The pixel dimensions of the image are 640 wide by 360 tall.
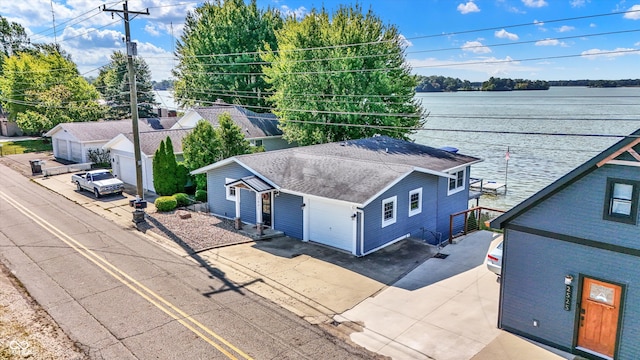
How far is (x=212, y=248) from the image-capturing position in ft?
62.2

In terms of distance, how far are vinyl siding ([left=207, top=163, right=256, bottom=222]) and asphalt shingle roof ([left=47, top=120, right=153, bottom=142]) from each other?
58.4 ft

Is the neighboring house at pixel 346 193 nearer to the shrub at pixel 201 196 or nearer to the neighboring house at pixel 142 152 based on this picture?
the shrub at pixel 201 196

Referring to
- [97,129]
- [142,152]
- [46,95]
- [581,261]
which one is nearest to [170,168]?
[142,152]

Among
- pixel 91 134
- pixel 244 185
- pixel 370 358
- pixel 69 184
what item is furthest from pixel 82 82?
pixel 370 358

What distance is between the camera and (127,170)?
32.0m

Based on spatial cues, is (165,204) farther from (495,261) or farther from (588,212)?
(588,212)

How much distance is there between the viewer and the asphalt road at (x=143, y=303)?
441 inches

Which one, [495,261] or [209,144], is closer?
[495,261]

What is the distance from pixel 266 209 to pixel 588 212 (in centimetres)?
1456

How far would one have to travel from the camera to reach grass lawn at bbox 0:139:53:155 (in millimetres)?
46519

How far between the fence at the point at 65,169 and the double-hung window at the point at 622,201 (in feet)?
121

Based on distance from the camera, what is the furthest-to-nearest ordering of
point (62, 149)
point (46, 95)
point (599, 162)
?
point (46, 95)
point (62, 149)
point (599, 162)

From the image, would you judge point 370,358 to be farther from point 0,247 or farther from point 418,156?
point 0,247

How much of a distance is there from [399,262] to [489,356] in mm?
6704
